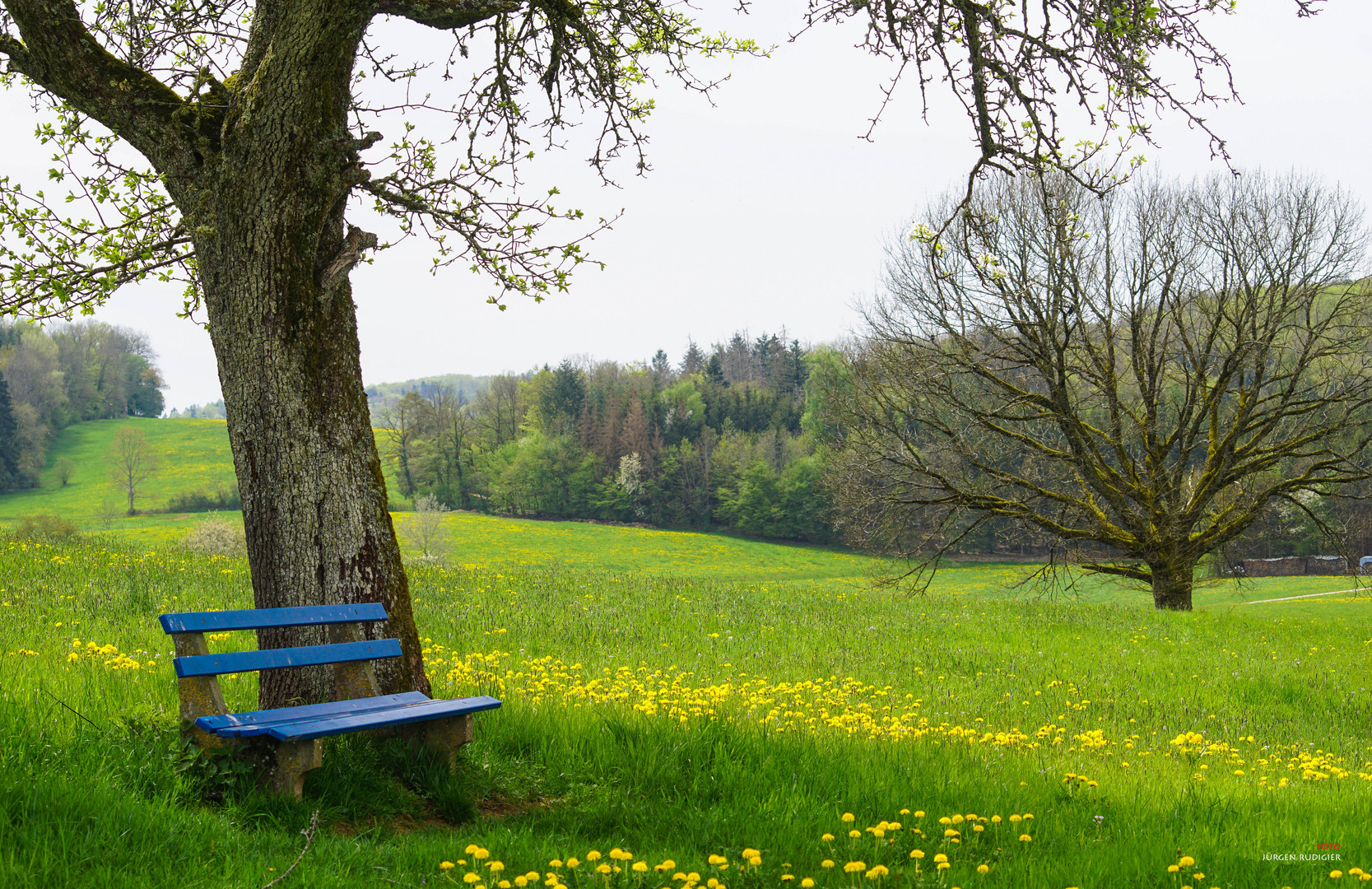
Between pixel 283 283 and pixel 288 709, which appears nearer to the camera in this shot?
pixel 288 709

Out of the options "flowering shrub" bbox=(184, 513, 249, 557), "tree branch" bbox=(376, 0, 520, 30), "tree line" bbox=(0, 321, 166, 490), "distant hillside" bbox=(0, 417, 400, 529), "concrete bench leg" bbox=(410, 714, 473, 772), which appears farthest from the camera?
"tree line" bbox=(0, 321, 166, 490)

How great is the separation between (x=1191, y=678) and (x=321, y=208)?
36.0 feet

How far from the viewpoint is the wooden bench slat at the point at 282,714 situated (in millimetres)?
3979

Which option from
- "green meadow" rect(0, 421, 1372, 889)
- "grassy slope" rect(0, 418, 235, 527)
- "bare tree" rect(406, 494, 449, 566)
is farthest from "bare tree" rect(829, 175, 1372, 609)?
"grassy slope" rect(0, 418, 235, 527)

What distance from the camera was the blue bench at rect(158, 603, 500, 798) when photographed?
13.4 ft

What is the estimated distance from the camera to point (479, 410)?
8656 centimetres

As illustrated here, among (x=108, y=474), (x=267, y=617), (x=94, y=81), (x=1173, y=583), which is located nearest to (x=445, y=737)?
(x=267, y=617)

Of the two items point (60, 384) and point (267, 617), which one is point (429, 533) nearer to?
point (267, 617)

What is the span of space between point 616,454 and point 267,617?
75.7m

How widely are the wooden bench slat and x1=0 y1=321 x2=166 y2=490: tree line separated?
259 feet

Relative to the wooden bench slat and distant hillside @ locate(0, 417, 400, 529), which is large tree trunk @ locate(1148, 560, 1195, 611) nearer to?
the wooden bench slat

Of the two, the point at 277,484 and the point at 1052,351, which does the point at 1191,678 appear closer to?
the point at 1052,351

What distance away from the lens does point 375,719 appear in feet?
14.0

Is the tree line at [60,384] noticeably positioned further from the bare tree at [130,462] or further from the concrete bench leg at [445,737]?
the concrete bench leg at [445,737]
